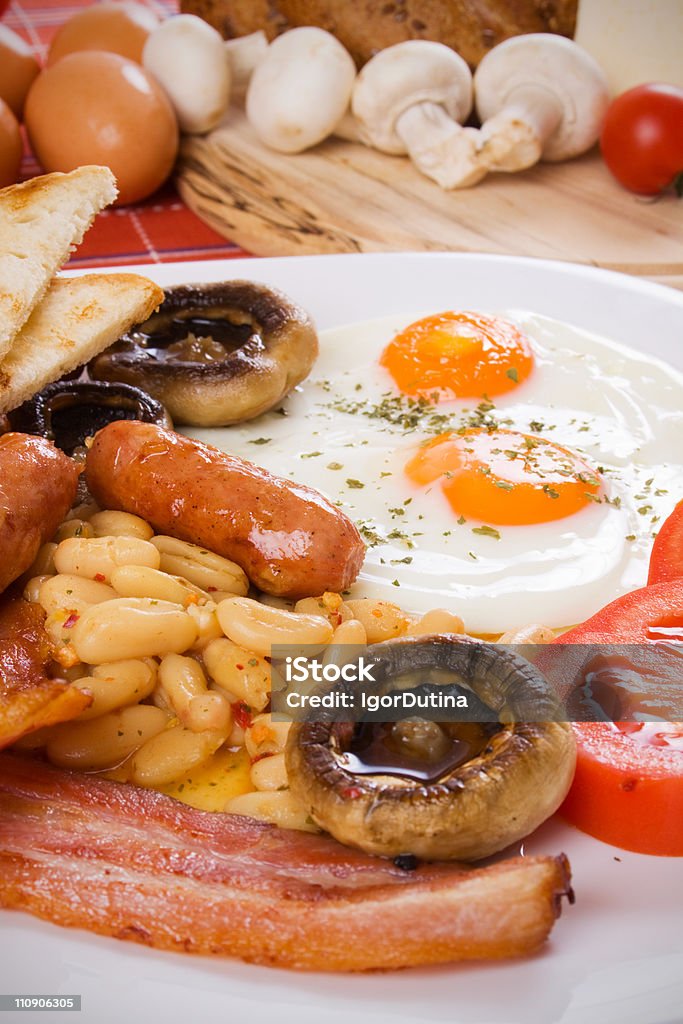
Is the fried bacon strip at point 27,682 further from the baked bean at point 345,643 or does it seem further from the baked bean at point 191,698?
the baked bean at point 345,643

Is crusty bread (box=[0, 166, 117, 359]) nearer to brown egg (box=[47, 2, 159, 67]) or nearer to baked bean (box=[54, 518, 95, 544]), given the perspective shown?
baked bean (box=[54, 518, 95, 544])

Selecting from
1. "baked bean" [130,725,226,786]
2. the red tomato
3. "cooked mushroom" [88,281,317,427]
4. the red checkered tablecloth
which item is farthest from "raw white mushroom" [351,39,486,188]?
"baked bean" [130,725,226,786]

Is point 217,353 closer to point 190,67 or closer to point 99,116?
point 99,116

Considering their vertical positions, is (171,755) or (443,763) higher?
(443,763)

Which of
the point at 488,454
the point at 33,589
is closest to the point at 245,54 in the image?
the point at 488,454

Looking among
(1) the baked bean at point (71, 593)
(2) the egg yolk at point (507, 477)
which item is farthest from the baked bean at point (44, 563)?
(2) the egg yolk at point (507, 477)

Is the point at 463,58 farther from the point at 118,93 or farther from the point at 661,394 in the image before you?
the point at 661,394
